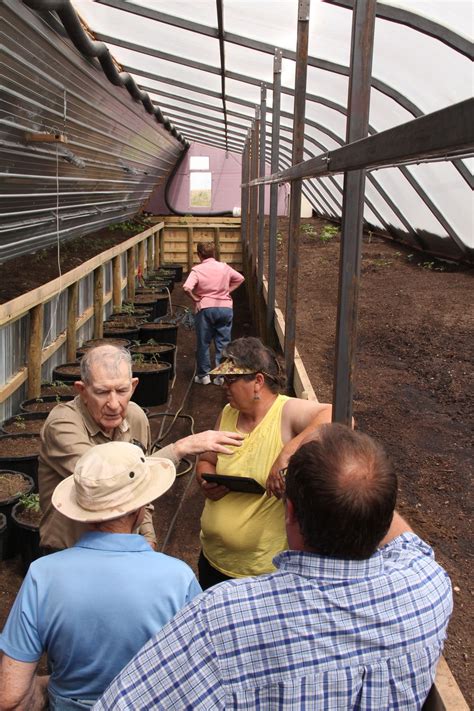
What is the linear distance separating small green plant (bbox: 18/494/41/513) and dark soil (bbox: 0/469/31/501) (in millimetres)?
63

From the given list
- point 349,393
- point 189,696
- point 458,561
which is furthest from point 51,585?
point 458,561

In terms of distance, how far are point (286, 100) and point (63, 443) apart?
7728 mm

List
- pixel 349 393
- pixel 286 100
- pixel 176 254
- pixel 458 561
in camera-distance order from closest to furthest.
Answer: pixel 349 393 < pixel 458 561 < pixel 286 100 < pixel 176 254

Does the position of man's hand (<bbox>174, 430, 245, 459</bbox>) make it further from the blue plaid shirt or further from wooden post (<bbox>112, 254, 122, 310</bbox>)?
wooden post (<bbox>112, 254, 122, 310</bbox>)

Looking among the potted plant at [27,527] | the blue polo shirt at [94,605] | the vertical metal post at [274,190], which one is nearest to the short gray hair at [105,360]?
the blue polo shirt at [94,605]

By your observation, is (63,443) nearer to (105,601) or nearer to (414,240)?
(105,601)

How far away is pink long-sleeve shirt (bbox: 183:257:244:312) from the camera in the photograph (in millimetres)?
7946

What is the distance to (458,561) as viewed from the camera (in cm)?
304

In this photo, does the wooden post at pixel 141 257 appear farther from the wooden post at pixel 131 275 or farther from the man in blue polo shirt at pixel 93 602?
the man in blue polo shirt at pixel 93 602

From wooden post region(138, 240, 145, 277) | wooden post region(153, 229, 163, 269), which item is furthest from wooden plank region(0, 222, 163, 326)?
wooden post region(153, 229, 163, 269)

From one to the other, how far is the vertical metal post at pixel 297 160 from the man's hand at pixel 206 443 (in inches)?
88.3

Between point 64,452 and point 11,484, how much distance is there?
2.11 m

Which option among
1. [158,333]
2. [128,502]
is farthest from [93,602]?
[158,333]

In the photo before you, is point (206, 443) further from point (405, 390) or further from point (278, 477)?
point (405, 390)
